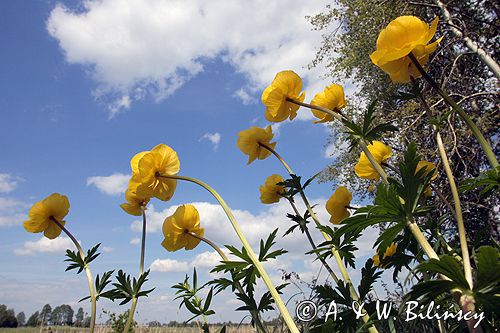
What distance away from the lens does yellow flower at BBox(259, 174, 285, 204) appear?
1.83 metres

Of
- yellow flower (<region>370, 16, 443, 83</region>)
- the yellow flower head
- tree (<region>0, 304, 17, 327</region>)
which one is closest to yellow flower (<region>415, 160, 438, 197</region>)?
yellow flower (<region>370, 16, 443, 83</region>)

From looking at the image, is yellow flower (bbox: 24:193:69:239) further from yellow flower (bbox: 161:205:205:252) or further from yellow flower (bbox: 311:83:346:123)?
yellow flower (bbox: 311:83:346:123)

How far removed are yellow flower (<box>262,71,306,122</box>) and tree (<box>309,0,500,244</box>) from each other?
4556 millimetres

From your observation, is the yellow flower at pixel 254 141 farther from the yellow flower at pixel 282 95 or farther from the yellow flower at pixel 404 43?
the yellow flower at pixel 404 43

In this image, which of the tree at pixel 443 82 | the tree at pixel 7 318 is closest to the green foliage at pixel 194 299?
the tree at pixel 443 82

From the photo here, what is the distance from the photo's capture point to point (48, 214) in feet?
6.41

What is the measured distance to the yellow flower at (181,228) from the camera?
148 centimetres

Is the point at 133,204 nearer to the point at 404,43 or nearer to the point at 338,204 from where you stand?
the point at 338,204

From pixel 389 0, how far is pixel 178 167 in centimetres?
779

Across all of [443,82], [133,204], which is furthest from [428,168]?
[443,82]

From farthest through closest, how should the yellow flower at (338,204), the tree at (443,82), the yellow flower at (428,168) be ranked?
the tree at (443,82)
the yellow flower at (338,204)
the yellow flower at (428,168)

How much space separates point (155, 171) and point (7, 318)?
28874 millimetres

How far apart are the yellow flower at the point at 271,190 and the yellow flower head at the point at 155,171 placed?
1.96 ft

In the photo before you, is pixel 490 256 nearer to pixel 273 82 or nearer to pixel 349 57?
pixel 273 82
